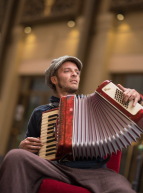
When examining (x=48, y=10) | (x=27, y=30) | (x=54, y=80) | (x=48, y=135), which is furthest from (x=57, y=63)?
(x=27, y=30)

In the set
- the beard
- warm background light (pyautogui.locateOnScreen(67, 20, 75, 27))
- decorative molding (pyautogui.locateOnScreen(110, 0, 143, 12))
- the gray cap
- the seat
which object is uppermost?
decorative molding (pyautogui.locateOnScreen(110, 0, 143, 12))

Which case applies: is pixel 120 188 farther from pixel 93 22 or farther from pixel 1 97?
pixel 1 97

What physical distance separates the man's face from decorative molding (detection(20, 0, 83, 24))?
475cm

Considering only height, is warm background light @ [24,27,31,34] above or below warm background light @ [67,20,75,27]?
below

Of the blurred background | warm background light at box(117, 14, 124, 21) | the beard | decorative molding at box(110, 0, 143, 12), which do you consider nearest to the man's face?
the beard

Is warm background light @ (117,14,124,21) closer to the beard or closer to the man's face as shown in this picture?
the man's face

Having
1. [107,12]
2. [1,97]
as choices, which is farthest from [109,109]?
[1,97]

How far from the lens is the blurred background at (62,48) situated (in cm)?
583

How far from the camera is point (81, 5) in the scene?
682 cm

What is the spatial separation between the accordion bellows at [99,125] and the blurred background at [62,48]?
3.05m

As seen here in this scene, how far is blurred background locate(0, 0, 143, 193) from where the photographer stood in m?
5.83

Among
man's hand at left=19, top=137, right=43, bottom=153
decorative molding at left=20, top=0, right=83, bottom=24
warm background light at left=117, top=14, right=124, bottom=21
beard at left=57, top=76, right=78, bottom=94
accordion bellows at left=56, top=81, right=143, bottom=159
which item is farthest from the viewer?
decorative molding at left=20, top=0, right=83, bottom=24

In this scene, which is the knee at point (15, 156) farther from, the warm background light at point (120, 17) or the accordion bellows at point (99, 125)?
the warm background light at point (120, 17)

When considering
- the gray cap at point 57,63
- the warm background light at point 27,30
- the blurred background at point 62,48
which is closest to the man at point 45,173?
the gray cap at point 57,63
